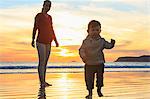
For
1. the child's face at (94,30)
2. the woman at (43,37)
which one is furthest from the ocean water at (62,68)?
the child's face at (94,30)

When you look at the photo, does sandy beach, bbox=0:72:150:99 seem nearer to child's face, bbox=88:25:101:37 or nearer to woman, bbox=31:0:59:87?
woman, bbox=31:0:59:87

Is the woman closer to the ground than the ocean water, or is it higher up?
higher up

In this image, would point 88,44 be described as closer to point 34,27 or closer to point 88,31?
point 88,31

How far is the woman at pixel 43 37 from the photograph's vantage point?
9543 mm

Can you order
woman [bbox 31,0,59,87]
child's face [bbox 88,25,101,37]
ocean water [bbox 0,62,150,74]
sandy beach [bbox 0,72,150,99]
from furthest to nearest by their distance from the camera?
ocean water [bbox 0,62,150,74] < woman [bbox 31,0,59,87] < sandy beach [bbox 0,72,150,99] < child's face [bbox 88,25,101,37]

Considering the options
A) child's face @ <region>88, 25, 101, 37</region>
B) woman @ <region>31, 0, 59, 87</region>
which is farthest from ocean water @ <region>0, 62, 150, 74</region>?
child's face @ <region>88, 25, 101, 37</region>

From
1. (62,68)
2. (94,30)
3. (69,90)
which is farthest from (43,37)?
(62,68)

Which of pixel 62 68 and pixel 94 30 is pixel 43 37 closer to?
pixel 94 30

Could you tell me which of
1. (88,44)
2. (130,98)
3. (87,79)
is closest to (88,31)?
(88,44)

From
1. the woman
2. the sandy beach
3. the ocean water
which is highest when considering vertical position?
the woman

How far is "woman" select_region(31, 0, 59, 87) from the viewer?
9.54m

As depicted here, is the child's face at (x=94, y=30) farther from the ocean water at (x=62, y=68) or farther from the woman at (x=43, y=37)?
the ocean water at (x=62, y=68)

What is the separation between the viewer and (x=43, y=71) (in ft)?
31.4

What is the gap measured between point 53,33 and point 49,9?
0.59 meters
